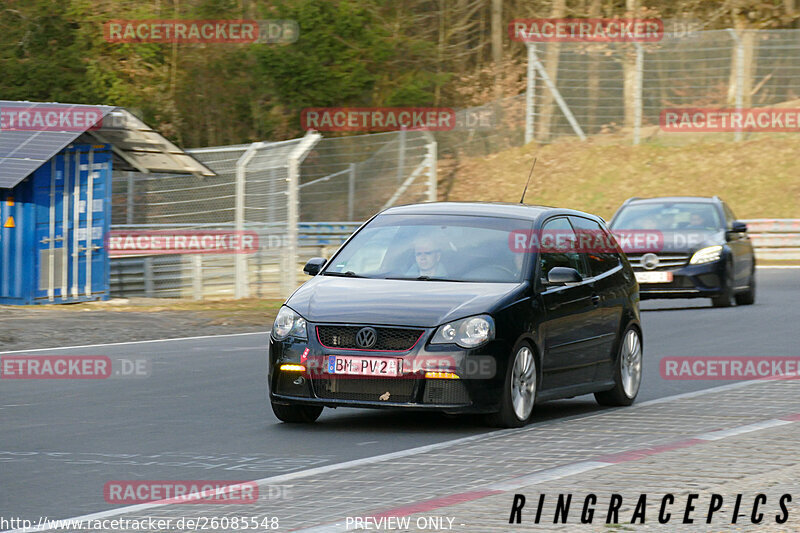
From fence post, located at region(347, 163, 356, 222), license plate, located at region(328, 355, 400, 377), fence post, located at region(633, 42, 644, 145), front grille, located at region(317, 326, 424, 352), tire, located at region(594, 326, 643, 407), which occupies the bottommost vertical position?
tire, located at region(594, 326, 643, 407)

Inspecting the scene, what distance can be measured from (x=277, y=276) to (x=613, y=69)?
1950 centimetres

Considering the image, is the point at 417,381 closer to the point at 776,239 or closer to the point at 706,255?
the point at 706,255

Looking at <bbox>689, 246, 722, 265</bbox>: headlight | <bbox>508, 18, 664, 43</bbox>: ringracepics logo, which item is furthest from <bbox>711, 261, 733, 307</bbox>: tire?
<bbox>508, 18, 664, 43</bbox>: ringracepics logo

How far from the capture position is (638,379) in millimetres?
12125

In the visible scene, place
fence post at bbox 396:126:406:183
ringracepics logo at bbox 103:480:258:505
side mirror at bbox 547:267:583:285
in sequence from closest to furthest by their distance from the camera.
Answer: ringracepics logo at bbox 103:480:258:505
side mirror at bbox 547:267:583:285
fence post at bbox 396:126:406:183

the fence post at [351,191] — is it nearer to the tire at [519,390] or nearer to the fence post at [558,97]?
the fence post at [558,97]

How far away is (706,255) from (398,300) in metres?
12.4

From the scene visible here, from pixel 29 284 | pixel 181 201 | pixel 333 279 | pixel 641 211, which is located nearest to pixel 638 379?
pixel 333 279

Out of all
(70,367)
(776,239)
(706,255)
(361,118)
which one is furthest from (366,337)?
(361,118)

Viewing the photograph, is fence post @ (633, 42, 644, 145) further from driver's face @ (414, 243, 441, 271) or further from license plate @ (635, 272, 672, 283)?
driver's face @ (414, 243, 441, 271)

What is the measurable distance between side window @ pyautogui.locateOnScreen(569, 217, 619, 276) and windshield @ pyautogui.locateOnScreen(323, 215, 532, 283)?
887 mm

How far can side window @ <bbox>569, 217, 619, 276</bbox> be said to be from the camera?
38.3 feet

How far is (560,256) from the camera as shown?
11125 millimetres

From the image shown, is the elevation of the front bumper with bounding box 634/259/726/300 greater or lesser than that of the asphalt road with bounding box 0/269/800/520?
greater
